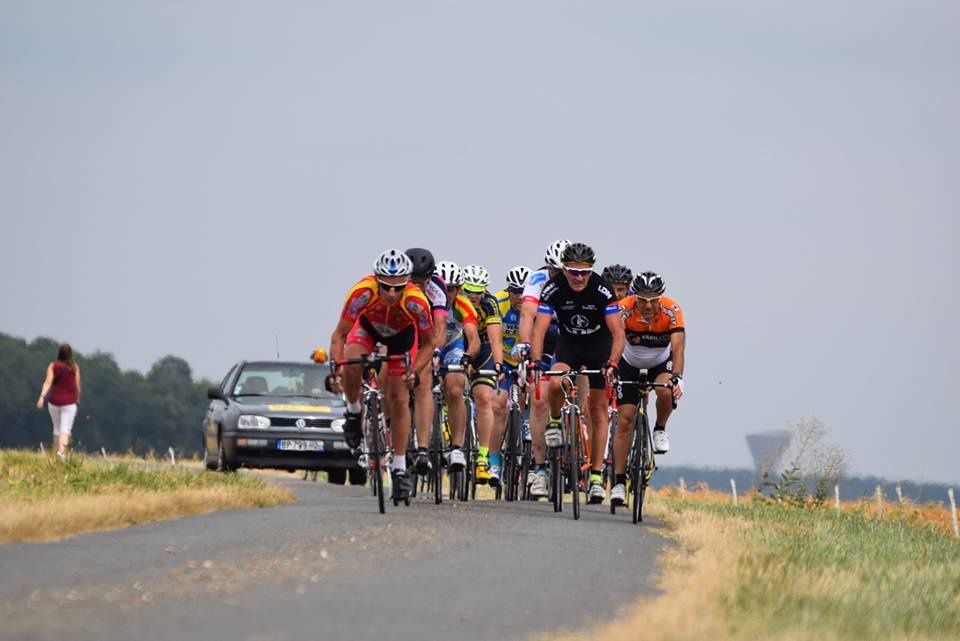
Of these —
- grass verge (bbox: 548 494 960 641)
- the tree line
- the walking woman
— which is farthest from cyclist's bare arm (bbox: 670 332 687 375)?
the tree line

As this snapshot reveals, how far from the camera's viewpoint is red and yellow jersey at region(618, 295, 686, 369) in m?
17.5

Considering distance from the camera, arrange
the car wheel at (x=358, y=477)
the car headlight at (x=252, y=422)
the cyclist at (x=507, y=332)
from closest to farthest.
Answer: the cyclist at (x=507, y=332) < the car headlight at (x=252, y=422) < the car wheel at (x=358, y=477)

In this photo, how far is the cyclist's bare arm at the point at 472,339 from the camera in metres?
19.2

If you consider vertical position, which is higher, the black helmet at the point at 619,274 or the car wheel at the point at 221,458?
the black helmet at the point at 619,274

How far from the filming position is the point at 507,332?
2095 cm

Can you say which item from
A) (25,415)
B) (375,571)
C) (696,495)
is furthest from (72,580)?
(25,415)

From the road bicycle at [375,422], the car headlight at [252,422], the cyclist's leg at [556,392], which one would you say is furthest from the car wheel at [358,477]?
the cyclist's leg at [556,392]

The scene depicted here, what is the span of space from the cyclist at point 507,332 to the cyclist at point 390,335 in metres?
3.73

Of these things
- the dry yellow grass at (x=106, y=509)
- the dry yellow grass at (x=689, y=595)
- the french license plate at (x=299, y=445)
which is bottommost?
the dry yellow grass at (x=689, y=595)

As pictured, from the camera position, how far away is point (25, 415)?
5394 inches

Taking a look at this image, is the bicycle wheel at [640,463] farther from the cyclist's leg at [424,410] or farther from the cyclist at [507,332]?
the cyclist at [507,332]

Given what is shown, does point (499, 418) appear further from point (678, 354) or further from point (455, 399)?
point (678, 354)

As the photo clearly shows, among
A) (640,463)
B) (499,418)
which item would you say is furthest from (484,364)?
(640,463)

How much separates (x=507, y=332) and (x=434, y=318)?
3.58 m
